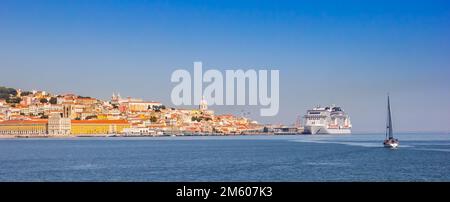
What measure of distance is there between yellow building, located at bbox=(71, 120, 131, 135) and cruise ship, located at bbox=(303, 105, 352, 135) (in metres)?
16.9

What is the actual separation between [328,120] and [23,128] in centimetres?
2615

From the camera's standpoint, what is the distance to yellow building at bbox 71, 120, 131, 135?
52.9 m

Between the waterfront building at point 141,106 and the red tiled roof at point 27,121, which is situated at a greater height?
the waterfront building at point 141,106

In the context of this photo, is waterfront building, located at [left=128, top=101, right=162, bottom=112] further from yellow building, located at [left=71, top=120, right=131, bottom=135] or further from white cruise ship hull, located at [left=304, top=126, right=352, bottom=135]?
white cruise ship hull, located at [left=304, top=126, right=352, bottom=135]

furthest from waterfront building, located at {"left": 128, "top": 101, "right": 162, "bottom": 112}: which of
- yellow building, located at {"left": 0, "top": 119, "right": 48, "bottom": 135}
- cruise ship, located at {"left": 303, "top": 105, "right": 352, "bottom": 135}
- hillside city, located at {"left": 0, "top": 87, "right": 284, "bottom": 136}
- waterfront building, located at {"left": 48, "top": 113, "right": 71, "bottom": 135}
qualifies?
cruise ship, located at {"left": 303, "top": 105, "right": 352, "bottom": 135}

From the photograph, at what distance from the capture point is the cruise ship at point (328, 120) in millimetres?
57812

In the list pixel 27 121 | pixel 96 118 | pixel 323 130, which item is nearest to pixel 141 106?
pixel 96 118

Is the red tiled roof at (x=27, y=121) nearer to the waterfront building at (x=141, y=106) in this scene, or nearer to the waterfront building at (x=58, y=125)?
the waterfront building at (x=58, y=125)

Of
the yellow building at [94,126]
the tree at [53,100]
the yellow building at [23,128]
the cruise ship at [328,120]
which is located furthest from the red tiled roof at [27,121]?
the cruise ship at [328,120]

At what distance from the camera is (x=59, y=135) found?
169 ft

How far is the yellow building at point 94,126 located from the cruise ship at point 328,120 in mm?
16878

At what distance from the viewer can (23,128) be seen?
170ft
